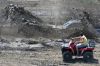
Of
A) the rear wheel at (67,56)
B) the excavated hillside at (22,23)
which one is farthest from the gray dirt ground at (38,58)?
the excavated hillside at (22,23)

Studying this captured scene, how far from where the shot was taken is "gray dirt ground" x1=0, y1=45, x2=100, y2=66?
2853 cm

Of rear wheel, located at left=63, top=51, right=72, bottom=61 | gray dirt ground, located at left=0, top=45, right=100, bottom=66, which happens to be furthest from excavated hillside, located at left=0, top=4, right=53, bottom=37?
rear wheel, located at left=63, top=51, right=72, bottom=61

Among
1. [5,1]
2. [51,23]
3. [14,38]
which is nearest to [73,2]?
[5,1]

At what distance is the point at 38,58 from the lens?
30141 millimetres

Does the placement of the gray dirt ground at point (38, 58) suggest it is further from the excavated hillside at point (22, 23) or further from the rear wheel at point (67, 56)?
the excavated hillside at point (22, 23)

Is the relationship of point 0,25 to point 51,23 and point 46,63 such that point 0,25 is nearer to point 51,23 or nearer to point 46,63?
point 51,23

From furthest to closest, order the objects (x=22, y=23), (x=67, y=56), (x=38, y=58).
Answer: (x=22, y=23), (x=38, y=58), (x=67, y=56)

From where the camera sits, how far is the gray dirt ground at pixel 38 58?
93.6 feet

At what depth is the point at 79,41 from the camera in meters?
28.9

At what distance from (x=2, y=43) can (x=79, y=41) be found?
782 centimetres

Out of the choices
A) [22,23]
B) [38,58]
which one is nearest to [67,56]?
[38,58]

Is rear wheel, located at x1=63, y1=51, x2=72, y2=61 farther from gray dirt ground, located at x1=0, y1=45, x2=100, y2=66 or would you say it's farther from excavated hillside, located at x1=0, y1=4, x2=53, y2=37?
excavated hillside, located at x1=0, y1=4, x2=53, y2=37

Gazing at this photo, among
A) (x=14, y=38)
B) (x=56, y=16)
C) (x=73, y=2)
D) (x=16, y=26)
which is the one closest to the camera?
(x=14, y=38)

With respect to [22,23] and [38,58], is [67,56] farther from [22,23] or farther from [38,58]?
[22,23]
